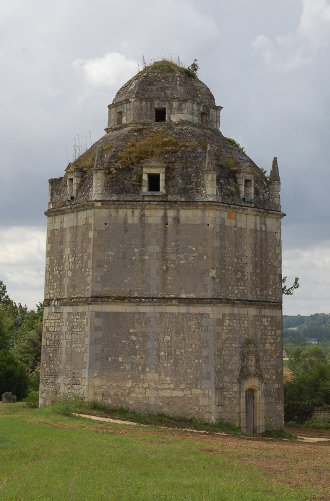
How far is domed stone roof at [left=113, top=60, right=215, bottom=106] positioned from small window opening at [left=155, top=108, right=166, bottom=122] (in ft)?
1.63

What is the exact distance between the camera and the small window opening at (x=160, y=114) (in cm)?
2978

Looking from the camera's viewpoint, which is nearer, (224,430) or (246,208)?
(224,430)

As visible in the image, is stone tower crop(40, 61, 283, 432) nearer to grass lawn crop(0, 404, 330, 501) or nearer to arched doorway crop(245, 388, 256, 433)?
arched doorway crop(245, 388, 256, 433)

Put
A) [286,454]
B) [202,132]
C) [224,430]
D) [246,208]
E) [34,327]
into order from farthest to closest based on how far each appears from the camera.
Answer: [34,327], [202,132], [246,208], [224,430], [286,454]

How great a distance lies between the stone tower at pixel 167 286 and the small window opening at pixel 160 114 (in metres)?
1.33

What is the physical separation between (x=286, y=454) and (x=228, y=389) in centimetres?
682

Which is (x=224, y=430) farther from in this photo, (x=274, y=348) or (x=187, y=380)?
(x=274, y=348)

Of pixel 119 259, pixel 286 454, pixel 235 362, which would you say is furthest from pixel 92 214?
pixel 286 454

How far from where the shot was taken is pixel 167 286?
26.3 metres

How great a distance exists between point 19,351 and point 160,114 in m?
24.2

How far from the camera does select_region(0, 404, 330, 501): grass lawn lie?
13555 millimetres

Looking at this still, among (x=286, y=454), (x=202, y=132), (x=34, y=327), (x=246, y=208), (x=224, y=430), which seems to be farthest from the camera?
(x=34, y=327)

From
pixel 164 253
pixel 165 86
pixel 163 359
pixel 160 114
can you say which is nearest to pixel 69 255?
pixel 164 253

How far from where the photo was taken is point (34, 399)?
3030 centimetres
